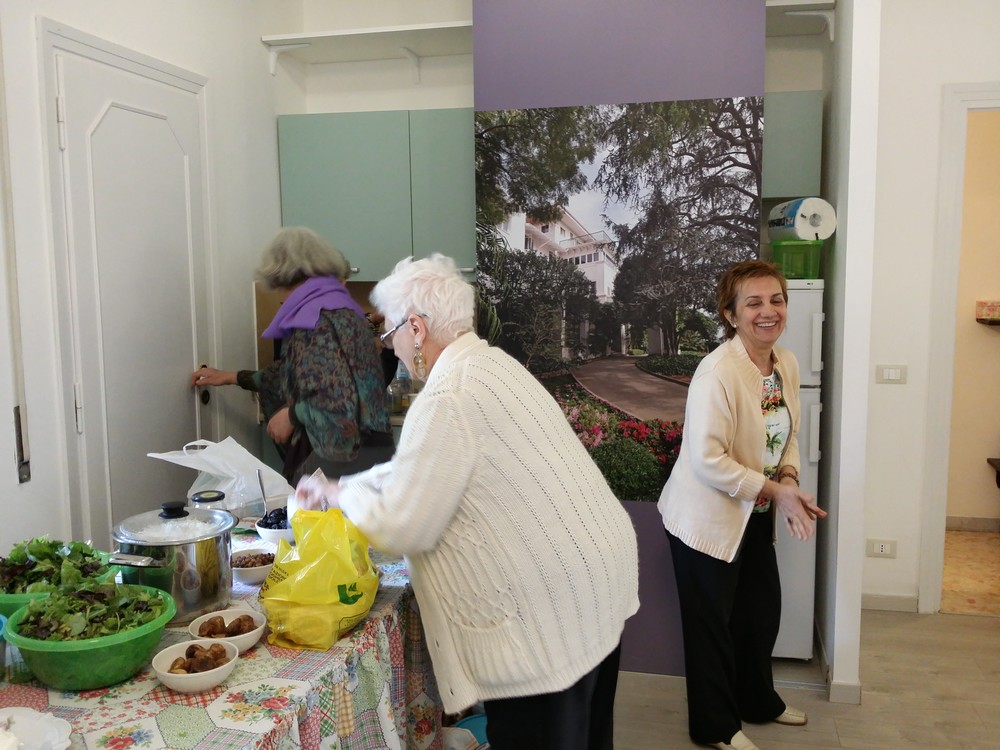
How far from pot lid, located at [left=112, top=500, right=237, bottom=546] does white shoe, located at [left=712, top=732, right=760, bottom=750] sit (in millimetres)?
1673

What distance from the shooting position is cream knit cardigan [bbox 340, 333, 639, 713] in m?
1.52

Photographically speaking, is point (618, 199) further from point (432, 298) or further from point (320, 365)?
point (432, 298)

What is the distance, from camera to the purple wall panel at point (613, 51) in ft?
9.30

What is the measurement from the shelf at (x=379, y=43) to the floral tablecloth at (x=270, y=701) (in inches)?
93.6

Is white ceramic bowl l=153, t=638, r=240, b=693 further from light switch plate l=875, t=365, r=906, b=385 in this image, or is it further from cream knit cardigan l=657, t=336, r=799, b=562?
light switch plate l=875, t=365, r=906, b=385

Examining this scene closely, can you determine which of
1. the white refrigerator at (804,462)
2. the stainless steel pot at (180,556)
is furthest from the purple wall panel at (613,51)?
the stainless steel pot at (180,556)

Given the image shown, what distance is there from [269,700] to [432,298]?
0.76 meters

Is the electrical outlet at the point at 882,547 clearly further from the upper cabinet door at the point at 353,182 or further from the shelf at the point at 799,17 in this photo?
the upper cabinet door at the point at 353,182

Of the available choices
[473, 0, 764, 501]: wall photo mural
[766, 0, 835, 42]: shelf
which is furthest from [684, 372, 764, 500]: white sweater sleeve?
[766, 0, 835, 42]: shelf

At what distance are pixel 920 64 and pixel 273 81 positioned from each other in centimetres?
266

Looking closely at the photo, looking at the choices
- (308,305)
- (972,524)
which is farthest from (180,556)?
(972,524)

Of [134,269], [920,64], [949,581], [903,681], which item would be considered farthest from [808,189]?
[134,269]

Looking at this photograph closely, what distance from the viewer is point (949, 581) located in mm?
3945

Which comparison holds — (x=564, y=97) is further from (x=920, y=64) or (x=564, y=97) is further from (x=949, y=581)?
(x=949, y=581)
